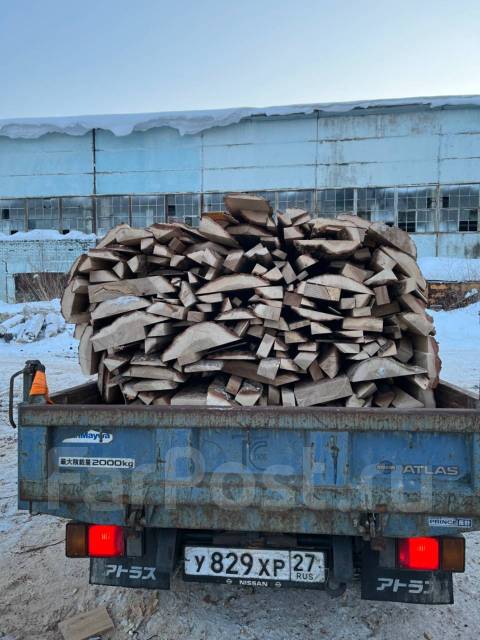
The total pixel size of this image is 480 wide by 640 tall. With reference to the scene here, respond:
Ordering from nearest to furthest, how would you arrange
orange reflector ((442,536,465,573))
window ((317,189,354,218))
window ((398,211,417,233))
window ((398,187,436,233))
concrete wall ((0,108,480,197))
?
orange reflector ((442,536,465,573)) < concrete wall ((0,108,480,197)) < window ((398,187,436,233)) < window ((398,211,417,233)) < window ((317,189,354,218))

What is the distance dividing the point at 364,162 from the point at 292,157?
113 inches

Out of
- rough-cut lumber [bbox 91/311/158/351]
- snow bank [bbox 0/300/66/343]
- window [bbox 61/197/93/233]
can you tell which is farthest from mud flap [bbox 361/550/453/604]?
window [bbox 61/197/93/233]

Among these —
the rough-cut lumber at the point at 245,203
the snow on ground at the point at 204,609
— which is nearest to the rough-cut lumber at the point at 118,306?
the rough-cut lumber at the point at 245,203

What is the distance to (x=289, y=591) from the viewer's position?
273 centimetres

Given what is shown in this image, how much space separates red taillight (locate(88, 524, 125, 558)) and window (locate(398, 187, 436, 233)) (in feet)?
58.2

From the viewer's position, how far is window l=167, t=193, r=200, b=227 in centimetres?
1888

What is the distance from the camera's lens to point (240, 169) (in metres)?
18.5

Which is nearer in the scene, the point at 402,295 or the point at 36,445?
the point at 36,445

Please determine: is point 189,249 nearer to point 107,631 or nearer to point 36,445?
point 36,445

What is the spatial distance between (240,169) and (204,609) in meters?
17.8

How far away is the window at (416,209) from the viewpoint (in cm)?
1770

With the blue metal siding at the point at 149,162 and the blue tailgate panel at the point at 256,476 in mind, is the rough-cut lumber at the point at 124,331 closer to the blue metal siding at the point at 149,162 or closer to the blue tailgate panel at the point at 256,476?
the blue tailgate panel at the point at 256,476

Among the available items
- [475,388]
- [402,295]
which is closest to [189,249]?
[402,295]

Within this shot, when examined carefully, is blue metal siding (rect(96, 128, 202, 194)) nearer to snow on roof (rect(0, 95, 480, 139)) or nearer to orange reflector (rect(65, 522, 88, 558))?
snow on roof (rect(0, 95, 480, 139))
